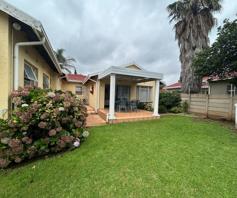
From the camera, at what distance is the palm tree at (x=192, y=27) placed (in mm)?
13812

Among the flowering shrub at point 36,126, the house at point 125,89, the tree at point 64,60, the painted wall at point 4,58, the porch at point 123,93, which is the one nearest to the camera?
the flowering shrub at point 36,126

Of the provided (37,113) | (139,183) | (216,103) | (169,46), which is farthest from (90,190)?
(169,46)

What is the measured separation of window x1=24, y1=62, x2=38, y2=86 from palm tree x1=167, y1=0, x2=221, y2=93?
537 inches

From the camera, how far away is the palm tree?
13.8 metres

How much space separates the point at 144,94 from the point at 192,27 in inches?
324

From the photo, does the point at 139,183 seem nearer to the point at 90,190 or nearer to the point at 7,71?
the point at 90,190

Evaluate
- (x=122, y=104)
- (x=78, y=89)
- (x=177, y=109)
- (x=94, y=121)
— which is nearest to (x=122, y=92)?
(x=122, y=104)

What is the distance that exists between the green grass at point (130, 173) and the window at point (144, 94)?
35.2 feet

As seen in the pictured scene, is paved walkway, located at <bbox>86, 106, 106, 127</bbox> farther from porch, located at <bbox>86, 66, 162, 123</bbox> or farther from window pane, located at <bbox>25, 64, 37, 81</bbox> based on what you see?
window pane, located at <bbox>25, 64, 37, 81</bbox>

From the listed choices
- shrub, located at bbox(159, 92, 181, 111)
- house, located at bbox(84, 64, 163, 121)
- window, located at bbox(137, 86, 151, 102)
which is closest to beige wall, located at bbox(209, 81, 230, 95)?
shrub, located at bbox(159, 92, 181, 111)

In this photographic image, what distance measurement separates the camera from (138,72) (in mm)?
9180

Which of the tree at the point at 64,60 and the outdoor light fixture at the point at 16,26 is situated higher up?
the tree at the point at 64,60

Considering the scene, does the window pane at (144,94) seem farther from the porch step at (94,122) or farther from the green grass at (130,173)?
the green grass at (130,173)

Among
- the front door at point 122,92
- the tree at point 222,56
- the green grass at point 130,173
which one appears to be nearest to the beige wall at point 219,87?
the tree at point 222,56
